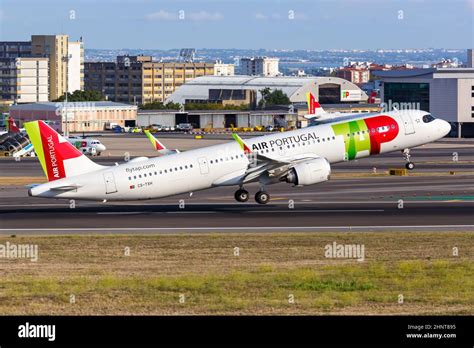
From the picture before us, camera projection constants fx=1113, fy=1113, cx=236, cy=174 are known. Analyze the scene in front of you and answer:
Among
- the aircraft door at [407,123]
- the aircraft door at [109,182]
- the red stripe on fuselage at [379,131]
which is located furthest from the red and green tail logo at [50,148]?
the aircraft door at [407,123]

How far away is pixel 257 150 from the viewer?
64688 millimetres

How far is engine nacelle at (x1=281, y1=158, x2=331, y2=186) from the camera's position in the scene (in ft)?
206

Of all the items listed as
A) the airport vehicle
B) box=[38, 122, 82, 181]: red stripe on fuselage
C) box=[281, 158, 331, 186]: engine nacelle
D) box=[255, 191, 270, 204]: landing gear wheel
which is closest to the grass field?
box=[38, 122, 82, 181]: red stripe on fuselage

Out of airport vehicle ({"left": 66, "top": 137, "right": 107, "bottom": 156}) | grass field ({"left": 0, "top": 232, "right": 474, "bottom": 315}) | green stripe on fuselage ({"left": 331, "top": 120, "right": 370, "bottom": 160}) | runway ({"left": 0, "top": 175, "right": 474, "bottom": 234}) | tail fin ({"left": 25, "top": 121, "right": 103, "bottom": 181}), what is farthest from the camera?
airport vehicle ({"left": 66, "top": 137, "right": 107, "bottom": 156})

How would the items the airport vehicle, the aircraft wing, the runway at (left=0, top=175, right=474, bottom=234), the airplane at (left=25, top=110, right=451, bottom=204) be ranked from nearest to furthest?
the runway at (left=0, top=175, right=474, bottom=234) → the airplane at (left=25, top=110, right=451, bottom=204) → the aircraft wing → the airport vehicle

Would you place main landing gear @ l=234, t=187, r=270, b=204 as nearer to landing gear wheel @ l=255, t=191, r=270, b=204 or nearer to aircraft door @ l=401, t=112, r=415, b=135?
landing gear wheel @ l=255, t=191, r=270, b=204

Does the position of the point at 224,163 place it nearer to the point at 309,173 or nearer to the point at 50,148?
the point at 309,173

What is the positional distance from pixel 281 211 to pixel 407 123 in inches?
434

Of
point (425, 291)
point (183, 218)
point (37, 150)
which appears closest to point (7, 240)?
point (37, 150)

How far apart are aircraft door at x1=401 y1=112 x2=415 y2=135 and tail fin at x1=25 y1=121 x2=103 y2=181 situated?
20.9 meters

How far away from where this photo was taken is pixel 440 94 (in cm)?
18462

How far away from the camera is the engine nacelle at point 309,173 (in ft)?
206
